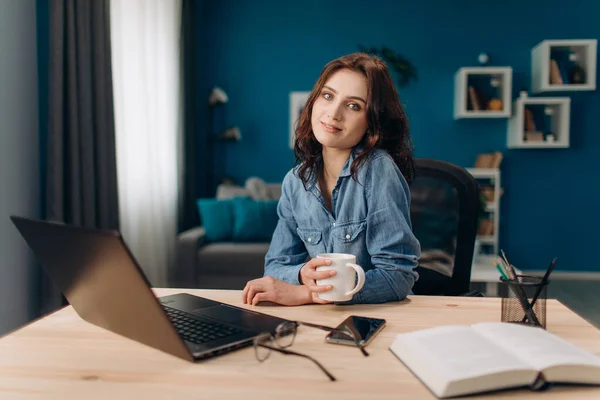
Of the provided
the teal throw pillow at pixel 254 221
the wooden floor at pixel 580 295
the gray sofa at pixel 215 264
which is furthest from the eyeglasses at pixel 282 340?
the wooden floor at pixel 580 295

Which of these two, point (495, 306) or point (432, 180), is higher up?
point (432, 180)

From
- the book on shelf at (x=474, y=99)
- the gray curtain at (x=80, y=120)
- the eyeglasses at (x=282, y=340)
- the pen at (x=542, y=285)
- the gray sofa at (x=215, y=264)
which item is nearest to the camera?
the eyeglasses at (x=282, y=340)

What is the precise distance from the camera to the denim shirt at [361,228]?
1.06 m

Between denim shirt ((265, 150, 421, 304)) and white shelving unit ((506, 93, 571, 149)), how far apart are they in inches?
140

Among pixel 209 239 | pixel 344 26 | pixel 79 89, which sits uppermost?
pixel 344 26

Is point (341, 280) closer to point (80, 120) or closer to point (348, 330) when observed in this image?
point (348, 330)

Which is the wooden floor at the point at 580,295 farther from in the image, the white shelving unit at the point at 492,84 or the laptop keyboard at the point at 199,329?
the laptop keyboard at the point at 199,329

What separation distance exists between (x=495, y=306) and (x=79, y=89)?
2.10 meters

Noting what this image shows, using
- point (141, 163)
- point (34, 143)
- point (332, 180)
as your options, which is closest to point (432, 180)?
point (332, 180)

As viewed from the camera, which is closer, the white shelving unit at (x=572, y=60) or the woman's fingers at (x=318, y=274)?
the woman's fingers at (x=318, y=274)

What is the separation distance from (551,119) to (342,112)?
3959 mm

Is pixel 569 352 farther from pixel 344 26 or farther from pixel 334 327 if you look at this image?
pixel 344 26

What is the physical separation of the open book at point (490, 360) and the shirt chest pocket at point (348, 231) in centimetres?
47

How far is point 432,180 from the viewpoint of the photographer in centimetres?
154
